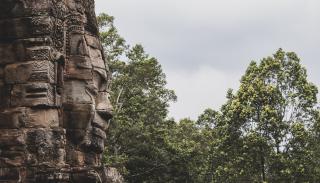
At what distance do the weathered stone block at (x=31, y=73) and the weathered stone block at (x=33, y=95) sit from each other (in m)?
0.08

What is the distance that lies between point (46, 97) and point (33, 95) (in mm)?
173

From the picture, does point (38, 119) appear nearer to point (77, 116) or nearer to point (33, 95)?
point (33, 95)

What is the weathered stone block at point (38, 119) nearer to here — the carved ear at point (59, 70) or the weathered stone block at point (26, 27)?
the carved ear at point (59, 70)

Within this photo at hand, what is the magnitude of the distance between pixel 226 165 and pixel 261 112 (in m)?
2.78

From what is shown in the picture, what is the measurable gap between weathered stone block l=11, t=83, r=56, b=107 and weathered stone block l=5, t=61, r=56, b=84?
0.08 meters

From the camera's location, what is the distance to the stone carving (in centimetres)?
924

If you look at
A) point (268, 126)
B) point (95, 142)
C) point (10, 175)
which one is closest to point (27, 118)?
point (10, 175)

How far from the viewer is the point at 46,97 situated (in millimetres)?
9430

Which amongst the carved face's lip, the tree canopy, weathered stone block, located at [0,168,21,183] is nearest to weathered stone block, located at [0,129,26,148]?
weathered stone block, located at [0,168,21,183]

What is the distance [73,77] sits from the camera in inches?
419

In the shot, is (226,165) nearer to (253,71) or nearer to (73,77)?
(253,71)

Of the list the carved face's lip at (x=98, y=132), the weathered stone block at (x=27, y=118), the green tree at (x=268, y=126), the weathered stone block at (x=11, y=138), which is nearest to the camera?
the weathered stone block at (x=11, y=138)

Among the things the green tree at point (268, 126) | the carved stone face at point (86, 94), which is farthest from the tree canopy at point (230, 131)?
the carved stone face at point (86, 94)

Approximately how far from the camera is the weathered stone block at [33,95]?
30.9ft
